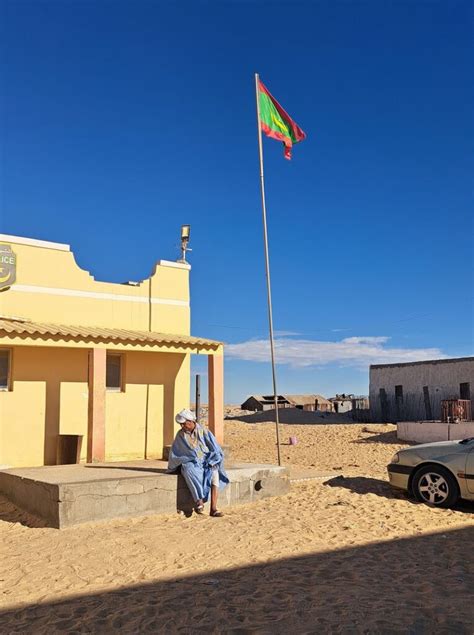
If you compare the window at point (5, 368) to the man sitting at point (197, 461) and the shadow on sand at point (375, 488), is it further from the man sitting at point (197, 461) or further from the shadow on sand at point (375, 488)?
the shadow on sand at point (375, 488)

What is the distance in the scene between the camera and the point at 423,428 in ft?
77.8

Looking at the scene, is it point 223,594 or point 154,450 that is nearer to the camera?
point 223,594

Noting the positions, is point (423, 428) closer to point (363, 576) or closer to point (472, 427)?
point (472, 427)

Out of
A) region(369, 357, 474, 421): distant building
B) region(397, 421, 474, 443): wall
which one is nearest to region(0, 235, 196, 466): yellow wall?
region(397, 421, 474, 443): wall

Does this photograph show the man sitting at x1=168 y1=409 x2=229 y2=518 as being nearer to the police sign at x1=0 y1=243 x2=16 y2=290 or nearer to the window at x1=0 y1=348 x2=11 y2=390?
the window at x1=0 y1=348 x2=11 y2=390

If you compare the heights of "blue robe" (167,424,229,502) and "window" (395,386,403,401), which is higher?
"window" (395,386,403,401)

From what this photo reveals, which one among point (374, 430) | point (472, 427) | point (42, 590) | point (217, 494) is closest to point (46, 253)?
point (217, 494)

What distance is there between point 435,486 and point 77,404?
7.04m

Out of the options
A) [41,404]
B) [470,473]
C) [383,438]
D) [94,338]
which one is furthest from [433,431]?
[41,404]

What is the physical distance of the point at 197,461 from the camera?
8.76 metres

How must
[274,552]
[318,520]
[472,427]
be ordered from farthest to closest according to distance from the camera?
[472,427] → [318,520] → [274,552]

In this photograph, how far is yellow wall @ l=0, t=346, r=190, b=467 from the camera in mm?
11711

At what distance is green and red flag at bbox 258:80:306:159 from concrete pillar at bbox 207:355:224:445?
4784mm

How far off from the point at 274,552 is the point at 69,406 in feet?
22.6
